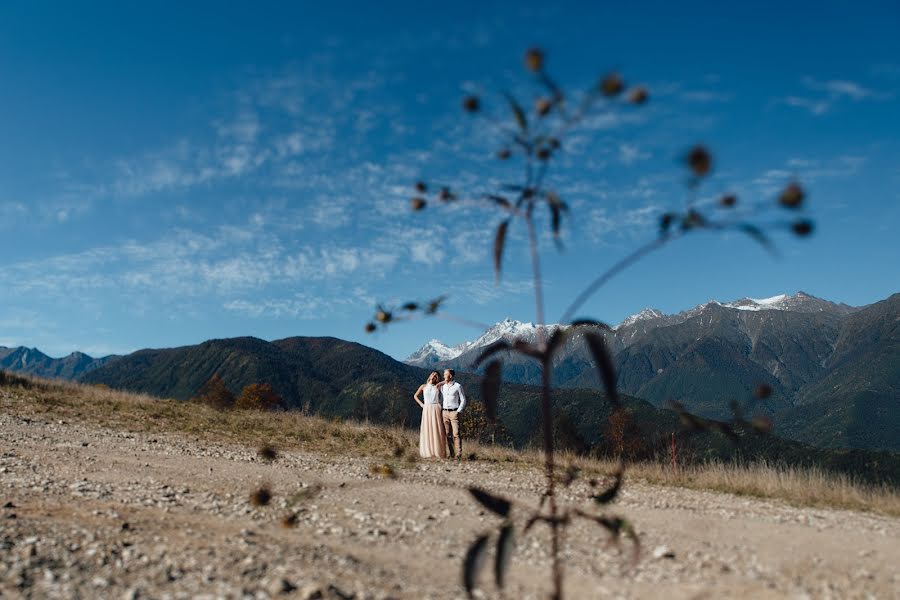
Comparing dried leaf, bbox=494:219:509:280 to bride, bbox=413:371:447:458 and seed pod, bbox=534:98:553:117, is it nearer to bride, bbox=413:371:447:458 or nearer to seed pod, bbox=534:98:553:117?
seed pod, bbox=534:98:553:117

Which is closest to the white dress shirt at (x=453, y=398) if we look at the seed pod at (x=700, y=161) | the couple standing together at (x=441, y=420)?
→ the couple standing together at (x=441, y=420)

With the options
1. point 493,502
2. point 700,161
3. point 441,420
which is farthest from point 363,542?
point 441,420

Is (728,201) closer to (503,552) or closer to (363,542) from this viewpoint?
(503,552)

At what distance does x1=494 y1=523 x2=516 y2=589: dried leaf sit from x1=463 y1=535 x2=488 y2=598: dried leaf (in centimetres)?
8

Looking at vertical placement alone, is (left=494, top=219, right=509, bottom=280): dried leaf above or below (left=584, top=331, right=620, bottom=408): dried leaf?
above

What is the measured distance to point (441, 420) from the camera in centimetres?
1716

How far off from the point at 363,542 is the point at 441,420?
34.3 feet

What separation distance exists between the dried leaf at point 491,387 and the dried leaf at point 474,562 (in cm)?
47

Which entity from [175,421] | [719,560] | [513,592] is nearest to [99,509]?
[513,592]

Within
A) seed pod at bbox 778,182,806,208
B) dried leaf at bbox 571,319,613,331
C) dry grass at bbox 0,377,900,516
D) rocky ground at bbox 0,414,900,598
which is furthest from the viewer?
dry grass at bbox 0,377,900,516

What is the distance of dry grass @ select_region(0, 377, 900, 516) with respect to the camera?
11836mm

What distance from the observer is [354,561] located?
594cm

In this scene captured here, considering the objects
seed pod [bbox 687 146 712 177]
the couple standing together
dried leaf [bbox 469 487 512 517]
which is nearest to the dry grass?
the couple standing together

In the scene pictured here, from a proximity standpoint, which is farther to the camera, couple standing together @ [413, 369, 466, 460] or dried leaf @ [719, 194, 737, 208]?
couple standing together @ [413, 369, 466, 460]
